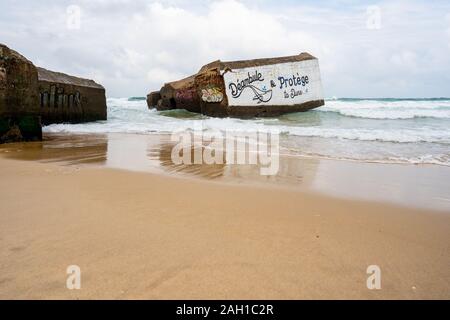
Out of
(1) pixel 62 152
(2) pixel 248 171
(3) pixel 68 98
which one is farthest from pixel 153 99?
(2) pixel 248 171

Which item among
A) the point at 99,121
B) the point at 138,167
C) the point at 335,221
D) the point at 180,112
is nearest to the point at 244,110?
the point at 180,112

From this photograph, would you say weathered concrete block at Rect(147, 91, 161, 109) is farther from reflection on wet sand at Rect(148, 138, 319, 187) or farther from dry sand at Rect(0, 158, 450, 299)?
dry sand at Rect(0, 158, 450, 299)

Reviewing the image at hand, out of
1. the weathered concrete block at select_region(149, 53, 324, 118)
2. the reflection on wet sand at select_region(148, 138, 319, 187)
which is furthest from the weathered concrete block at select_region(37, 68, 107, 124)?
the reflection on wet sand at select_region(148, 138, 319, 187)

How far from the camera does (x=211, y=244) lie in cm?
180

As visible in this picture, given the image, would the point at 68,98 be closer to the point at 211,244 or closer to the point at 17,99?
the point at 17,99

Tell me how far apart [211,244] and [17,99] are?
568 cm

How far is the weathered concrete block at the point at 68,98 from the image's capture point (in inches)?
371

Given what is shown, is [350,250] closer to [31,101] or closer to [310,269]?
[310,269]

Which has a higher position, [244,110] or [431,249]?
[244,110]

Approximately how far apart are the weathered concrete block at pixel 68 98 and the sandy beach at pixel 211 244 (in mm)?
7222

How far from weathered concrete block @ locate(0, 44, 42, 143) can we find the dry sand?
141 inches

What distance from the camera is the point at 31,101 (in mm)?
6293

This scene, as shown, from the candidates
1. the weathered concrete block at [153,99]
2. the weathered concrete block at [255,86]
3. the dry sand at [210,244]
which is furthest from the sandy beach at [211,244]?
the weathered concrete block at [153,99]
